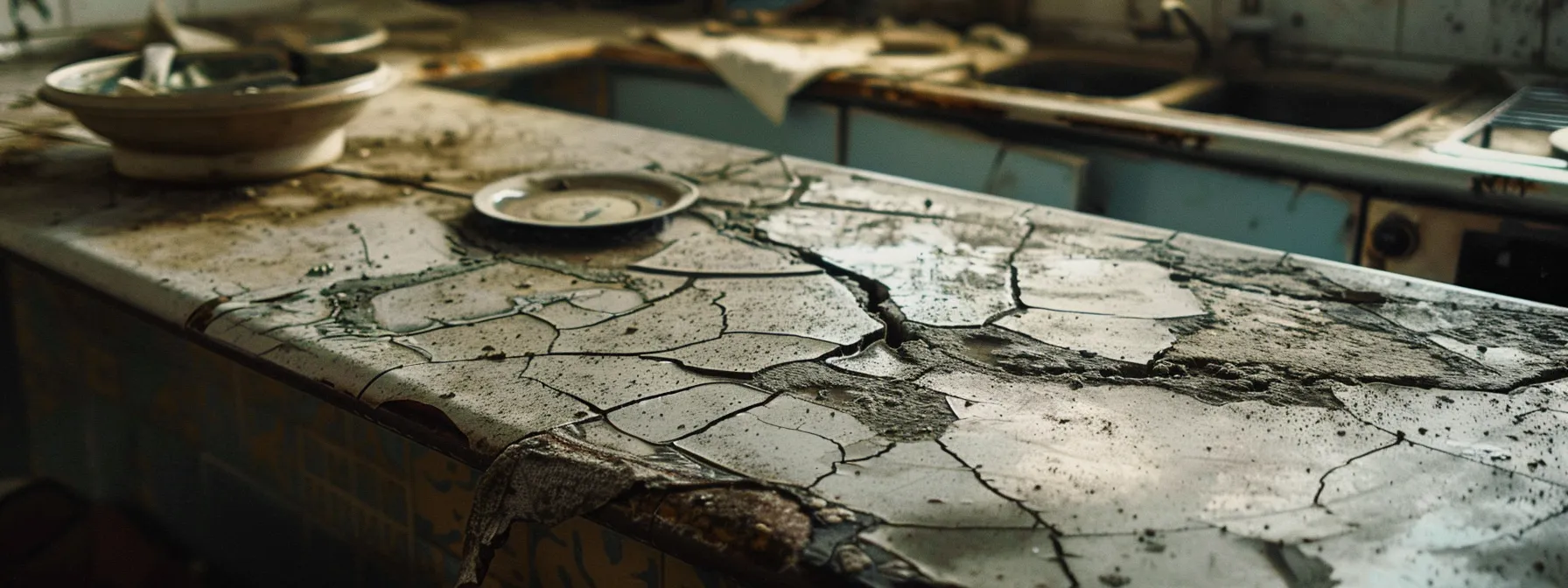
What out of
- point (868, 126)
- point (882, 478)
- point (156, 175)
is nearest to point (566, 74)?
point (868, 126)

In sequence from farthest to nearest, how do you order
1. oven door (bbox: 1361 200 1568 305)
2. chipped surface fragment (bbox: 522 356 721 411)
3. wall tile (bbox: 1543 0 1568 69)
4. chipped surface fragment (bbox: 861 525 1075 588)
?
wall tile (bbox: 1543 0 1568 69), oven door (bbox: 1361 200 1568 305), chipped surface fragment (bbox: 522 356 721 411), chipped surface fragment (bbox: 861 525 1075 588)

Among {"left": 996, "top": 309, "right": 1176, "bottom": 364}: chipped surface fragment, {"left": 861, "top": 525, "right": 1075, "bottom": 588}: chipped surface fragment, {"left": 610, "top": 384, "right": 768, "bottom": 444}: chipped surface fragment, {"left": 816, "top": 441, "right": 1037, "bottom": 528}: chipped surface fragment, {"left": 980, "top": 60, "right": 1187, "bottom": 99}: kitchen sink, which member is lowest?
{"left": 861, "top": 525, "right": 1075, "bottom": 588}: chipped surface fragment

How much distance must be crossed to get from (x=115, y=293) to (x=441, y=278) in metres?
0.40

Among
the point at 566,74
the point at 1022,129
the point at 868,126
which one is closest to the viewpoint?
the point at 1022,129

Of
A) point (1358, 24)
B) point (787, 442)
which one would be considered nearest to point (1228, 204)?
point (1358, 24)

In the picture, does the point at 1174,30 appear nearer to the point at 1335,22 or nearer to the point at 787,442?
the point at 1335,22

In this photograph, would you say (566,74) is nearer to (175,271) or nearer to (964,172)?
(964,172)

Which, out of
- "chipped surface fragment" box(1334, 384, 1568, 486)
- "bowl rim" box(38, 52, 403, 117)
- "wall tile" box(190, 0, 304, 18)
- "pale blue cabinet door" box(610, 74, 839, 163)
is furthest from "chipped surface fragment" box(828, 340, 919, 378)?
"wall tile" box(190, 0, 304, 18)

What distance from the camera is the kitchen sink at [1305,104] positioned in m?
2.58

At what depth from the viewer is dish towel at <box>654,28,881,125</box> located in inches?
104

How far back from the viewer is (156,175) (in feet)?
6.03

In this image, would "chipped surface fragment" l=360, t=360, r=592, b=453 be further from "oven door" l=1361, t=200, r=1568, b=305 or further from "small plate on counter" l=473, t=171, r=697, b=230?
"oven door" l=1361, t=200, r=1568, b=305

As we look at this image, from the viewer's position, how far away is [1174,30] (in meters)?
2.71

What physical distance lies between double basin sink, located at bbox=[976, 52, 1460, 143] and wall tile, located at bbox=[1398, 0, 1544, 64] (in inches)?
4.6
